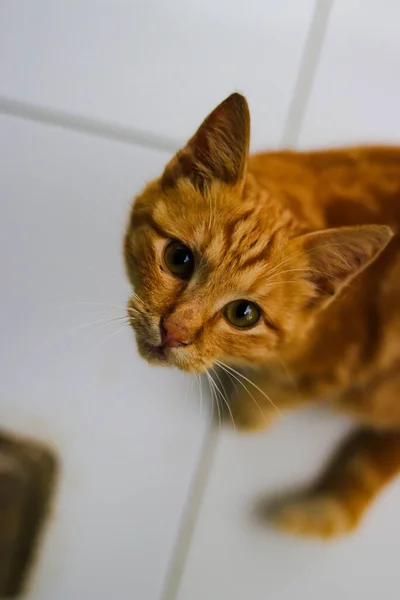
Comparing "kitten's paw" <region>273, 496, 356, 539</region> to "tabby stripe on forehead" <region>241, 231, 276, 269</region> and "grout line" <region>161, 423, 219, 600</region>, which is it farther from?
"tabby stripe on forehead" <region>241, 231, 276, 269</region>

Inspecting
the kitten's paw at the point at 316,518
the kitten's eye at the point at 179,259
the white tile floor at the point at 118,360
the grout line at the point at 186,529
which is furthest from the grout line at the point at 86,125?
the kitten's paw at the point at 316,518

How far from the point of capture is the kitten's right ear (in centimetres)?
74

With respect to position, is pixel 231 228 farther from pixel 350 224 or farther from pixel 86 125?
pixel 86 125

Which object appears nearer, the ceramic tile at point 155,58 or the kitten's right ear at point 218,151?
the kitten's right ear at point 218,151

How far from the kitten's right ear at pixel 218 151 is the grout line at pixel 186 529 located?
0.52m

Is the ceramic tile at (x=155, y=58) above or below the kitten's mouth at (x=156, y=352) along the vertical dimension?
above

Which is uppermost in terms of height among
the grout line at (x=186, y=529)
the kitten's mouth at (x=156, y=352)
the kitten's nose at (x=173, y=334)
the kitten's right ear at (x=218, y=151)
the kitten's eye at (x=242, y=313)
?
the kitten's right ear at (x=218, y=151)

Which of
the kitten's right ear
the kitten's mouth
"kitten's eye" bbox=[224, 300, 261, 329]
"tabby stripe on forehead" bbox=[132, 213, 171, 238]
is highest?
the kitten's right ear

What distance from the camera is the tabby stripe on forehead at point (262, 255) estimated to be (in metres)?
0.83

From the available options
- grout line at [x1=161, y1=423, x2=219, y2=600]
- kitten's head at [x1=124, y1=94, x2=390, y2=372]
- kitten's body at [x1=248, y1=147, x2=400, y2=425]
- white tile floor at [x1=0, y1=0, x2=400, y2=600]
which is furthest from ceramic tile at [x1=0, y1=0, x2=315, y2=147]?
grout line at [x1=161, y1=423, x2=219, y2=600]

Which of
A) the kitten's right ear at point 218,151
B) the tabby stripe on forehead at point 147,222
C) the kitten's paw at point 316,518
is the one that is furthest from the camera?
the kitten's paw at point 316,518

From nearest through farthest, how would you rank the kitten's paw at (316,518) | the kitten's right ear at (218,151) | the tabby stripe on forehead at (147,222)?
the kitten's right ear at (218,151) → the tabby stripe on forehead at (147,222) → the kitten's paw at (316,518)

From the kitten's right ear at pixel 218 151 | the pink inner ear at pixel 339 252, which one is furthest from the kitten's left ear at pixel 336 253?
the kitten's right ear at pixel 218 151

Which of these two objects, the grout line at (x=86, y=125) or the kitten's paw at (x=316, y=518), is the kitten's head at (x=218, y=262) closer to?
the grout line at (x=86, y=125)
